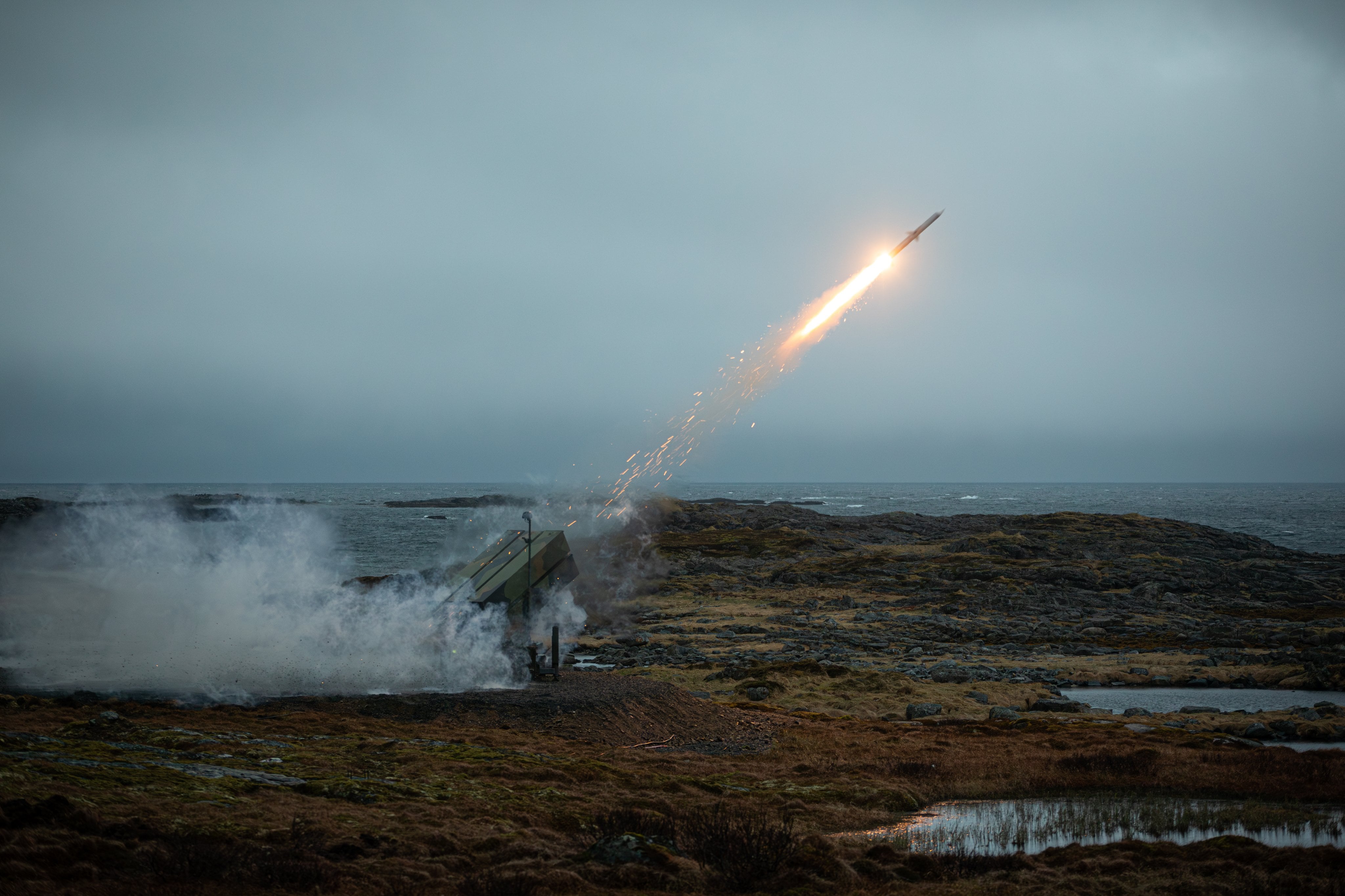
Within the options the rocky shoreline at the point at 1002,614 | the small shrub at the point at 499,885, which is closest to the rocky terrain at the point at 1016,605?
the rocky shoreline at the point at 1002,614

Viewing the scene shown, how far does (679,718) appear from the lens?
22734 millimetres

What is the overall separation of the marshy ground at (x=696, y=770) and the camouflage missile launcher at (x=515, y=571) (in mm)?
4100

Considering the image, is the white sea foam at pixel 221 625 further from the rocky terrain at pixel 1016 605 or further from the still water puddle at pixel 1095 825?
the still water puddle at pixel 1095 825

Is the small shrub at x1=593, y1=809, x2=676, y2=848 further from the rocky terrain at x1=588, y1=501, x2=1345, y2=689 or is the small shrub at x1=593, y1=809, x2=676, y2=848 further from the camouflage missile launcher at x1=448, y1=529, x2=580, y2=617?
the rocky terrain at x1=588, y1=501, x2=1345, y2=689

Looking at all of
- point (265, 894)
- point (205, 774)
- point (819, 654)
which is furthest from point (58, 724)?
point (819, 654)

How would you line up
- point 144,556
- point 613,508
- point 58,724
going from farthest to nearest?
point 613,508 → point 144,556 → point 58,724

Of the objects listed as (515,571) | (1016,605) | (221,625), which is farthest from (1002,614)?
(221,625)

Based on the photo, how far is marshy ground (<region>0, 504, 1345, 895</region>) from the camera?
1028 centimetres

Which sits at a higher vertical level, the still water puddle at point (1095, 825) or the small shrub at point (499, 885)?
the small shrub at point (499, 885)

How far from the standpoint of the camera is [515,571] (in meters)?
34.9

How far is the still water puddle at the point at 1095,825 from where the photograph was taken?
44.9ft

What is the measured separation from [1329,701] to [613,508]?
2217 inches

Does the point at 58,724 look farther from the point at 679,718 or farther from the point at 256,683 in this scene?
the point at 679,718

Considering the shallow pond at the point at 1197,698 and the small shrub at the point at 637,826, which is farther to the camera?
the shallow pond at the point at 1197,698
